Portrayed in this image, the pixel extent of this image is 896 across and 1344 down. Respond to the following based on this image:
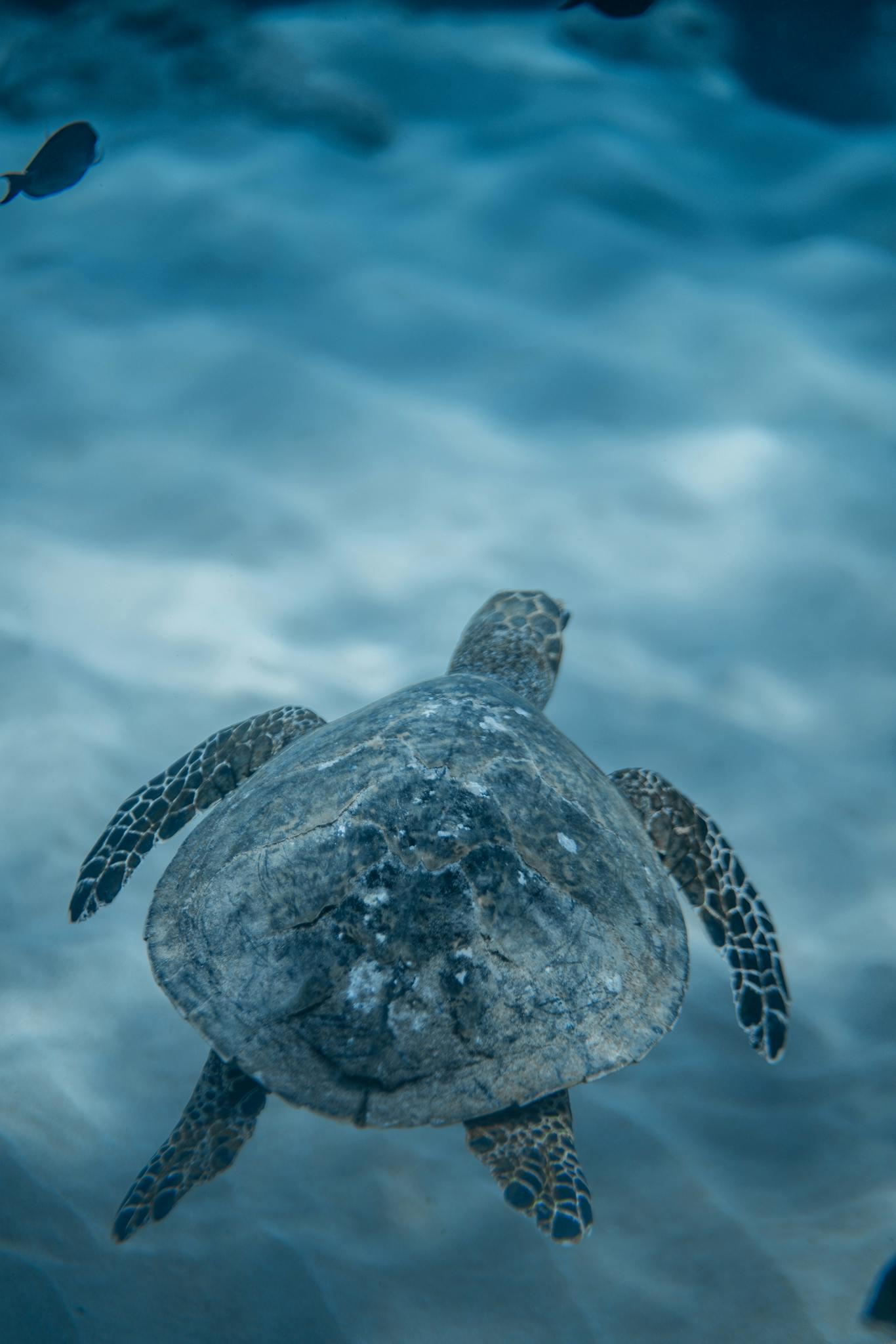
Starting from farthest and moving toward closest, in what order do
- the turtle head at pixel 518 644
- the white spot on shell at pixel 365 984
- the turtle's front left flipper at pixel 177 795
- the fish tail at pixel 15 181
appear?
the fish tail at pixel 15 181, the turtle head at pixel 518 644, the turtle's front left flipper at pixel 177 795, the white spot on shell at pixel 365 984

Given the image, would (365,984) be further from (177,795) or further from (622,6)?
(622,6)

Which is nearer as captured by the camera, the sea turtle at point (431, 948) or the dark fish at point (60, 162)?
the sea turtle at point (431, 948)

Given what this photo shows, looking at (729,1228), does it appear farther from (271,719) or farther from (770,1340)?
(271,719)

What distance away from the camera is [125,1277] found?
2.20m

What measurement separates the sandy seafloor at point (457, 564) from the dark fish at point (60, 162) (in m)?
0.65

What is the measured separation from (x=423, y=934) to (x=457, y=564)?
2.34 metres

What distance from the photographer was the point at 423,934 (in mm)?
1875

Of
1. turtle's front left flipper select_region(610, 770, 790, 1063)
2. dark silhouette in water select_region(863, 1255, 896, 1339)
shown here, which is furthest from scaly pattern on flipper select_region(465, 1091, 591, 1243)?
dark silhouette in water select_region(863, 1255, 896, 1339)

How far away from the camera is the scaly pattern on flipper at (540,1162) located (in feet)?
6.15

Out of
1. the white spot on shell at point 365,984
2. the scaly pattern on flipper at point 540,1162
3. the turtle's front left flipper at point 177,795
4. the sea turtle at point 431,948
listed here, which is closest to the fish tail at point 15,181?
the turtle's front left flipper at point 177,795

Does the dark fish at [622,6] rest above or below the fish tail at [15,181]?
below

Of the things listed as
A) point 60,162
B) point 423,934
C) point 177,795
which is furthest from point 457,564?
point 60,162

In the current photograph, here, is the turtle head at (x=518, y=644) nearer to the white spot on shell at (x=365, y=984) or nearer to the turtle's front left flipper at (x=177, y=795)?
the turtle's front left flipper at (x=177, y=795)

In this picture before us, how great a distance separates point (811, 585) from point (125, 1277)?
395cm
